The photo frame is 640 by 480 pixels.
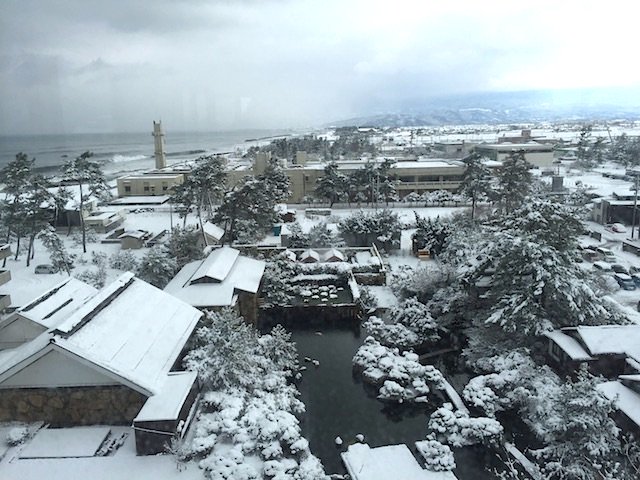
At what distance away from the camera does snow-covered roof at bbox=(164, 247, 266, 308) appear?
38.7 feet

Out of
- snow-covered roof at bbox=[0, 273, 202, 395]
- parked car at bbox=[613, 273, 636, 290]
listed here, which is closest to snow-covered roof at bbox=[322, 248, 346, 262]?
snow-covered roof at bbox=[0, 273, 202, 395]

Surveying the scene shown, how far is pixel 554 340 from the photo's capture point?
9930 millimetres

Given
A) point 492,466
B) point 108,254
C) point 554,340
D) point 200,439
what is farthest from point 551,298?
point 108,254

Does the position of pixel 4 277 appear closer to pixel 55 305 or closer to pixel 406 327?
pixel 55 305

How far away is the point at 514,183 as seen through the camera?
71.4ft

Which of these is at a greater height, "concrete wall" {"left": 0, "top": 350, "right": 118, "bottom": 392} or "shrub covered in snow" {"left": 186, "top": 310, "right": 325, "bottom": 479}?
"concrete wall" {"left": 0, "top": 350, "right": 118, "bottom": 392}

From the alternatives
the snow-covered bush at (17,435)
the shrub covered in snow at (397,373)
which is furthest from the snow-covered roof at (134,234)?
the snow-covered bush at (17,435)

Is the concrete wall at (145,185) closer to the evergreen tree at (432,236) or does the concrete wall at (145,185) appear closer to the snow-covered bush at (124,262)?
the snow-covered bush at (124,262)

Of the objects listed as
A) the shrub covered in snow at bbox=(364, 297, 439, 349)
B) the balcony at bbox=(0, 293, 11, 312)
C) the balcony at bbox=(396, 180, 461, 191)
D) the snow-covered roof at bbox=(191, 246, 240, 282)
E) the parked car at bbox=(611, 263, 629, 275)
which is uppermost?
the balcony at bbox=(396, 180, 461, 191)

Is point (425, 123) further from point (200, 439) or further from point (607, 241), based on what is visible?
point (200, 439)

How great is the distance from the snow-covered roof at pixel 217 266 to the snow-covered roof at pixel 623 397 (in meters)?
8.69

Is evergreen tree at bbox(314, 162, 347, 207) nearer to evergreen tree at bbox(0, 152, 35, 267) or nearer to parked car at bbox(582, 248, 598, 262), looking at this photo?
parked car at bbox(582, 248, 598, 262)

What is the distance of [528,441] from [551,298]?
3.44 metres

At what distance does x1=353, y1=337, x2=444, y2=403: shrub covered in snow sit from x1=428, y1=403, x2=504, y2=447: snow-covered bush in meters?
0.97
